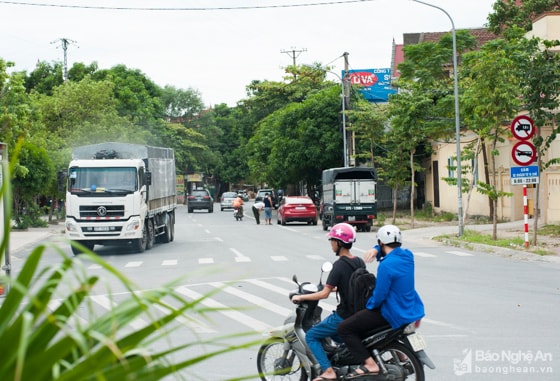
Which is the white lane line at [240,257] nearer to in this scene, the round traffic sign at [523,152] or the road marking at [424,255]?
the road marking at [424,255]

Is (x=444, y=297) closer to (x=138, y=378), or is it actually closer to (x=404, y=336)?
(x=404, y=336)

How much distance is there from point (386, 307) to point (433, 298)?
741 centimetres

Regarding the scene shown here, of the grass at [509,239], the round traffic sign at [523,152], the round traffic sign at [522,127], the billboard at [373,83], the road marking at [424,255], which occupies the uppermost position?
the billboard at [373,83]

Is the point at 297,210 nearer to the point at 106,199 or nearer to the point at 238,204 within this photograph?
the point at 238,204

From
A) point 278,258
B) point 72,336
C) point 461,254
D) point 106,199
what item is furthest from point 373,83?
point 72,336

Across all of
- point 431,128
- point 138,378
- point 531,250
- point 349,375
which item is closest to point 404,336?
point 349,375

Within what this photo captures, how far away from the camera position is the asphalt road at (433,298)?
8.51m

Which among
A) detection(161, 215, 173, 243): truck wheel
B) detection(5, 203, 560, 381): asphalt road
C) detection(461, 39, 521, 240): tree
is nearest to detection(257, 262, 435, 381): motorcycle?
detection(5, 203, 560, 381): asphalt road

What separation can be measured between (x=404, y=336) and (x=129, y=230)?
1926 centimetres

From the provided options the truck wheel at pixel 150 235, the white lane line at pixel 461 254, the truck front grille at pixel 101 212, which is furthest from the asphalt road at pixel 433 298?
the truck front grille at pixel 101 212

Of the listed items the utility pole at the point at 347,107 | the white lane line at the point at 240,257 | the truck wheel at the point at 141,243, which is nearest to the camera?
the white lane line at the point at 240,257

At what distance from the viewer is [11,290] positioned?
6.63 feet

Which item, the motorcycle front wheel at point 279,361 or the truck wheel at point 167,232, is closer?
the motorcycle front wheel at point 279,361

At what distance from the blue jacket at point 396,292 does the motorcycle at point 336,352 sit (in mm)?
103
